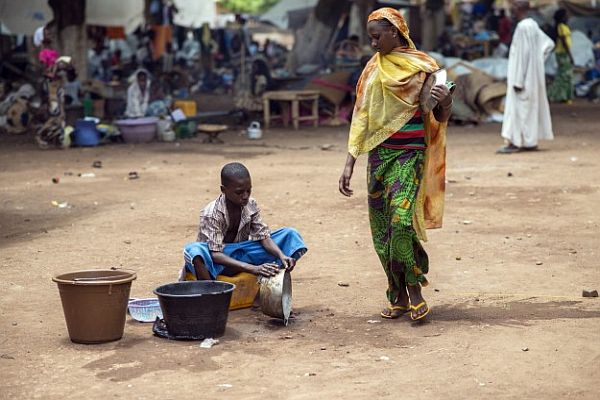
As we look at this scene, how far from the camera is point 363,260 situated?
779cm

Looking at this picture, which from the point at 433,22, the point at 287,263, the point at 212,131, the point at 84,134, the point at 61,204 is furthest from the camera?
the point at 433,22

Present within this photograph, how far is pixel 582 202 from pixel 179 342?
5768 mm

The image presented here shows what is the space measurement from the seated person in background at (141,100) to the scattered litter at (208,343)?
42.2 feet

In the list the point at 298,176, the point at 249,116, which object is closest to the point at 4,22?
the point at 249,116

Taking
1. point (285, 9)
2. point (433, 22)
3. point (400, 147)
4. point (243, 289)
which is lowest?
point (243, 289)

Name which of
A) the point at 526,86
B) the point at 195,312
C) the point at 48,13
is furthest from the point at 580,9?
the point at 195,312

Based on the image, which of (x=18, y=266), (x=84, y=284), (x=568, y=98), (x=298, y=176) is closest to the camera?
(x=84, y=284)

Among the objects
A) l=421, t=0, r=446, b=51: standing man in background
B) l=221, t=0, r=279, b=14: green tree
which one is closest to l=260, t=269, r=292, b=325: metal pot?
l=421, t=0, r=446, b=51: standing man in background

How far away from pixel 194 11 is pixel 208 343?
24.4 m

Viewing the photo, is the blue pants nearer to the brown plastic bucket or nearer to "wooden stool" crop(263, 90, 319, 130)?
the brown plastic bucket

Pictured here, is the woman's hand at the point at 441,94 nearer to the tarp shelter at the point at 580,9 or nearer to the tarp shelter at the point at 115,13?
the tarp shelter at the point at 115,13

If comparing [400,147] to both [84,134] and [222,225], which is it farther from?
[84,134]

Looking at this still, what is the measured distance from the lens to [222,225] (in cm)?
609

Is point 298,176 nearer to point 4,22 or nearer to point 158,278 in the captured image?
point 158,278
